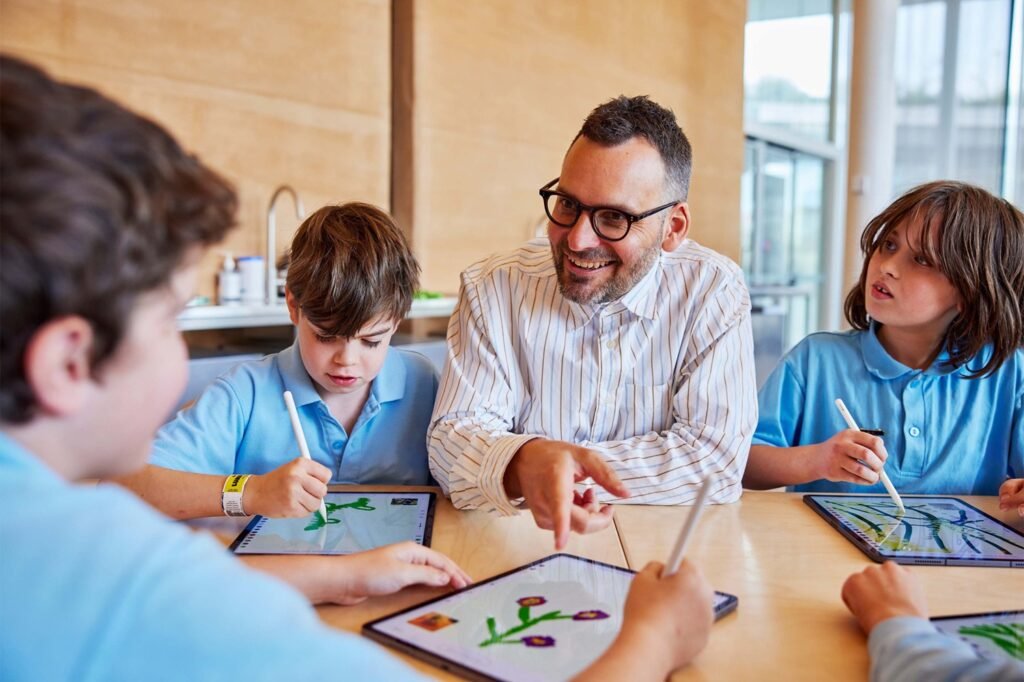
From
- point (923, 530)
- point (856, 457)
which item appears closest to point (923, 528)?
point (923, 530)

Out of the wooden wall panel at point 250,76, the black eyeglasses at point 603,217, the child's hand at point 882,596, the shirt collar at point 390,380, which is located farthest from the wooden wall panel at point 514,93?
the child's hand at point 882,596

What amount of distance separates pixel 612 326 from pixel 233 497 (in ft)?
2.45

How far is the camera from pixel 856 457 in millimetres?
1392

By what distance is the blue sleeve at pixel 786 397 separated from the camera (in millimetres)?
1827

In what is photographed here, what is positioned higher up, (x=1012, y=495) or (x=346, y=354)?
(x=346, y=354)

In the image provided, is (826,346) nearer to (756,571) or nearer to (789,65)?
(756,571)

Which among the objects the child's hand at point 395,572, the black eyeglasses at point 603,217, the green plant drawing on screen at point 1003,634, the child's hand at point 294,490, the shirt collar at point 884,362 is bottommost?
the green plant drawing on screen at point 1003,634

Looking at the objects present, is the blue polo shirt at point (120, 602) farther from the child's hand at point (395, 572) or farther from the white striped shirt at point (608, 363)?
the white striped shirt at point (608, 363)

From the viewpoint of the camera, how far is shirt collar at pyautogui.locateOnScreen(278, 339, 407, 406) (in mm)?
1587

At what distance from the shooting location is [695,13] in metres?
5.80

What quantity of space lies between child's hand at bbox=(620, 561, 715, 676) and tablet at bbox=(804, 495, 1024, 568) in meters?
0.42

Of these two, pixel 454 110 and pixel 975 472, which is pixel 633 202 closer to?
pixel 975 472

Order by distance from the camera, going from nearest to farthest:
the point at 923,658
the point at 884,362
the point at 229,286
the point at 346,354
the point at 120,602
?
the point at 120,602
the point at 923,658
the point at 346,354
the point at 884,362
the point at 229,286

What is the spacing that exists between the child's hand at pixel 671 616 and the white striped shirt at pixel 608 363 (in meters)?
0.62
